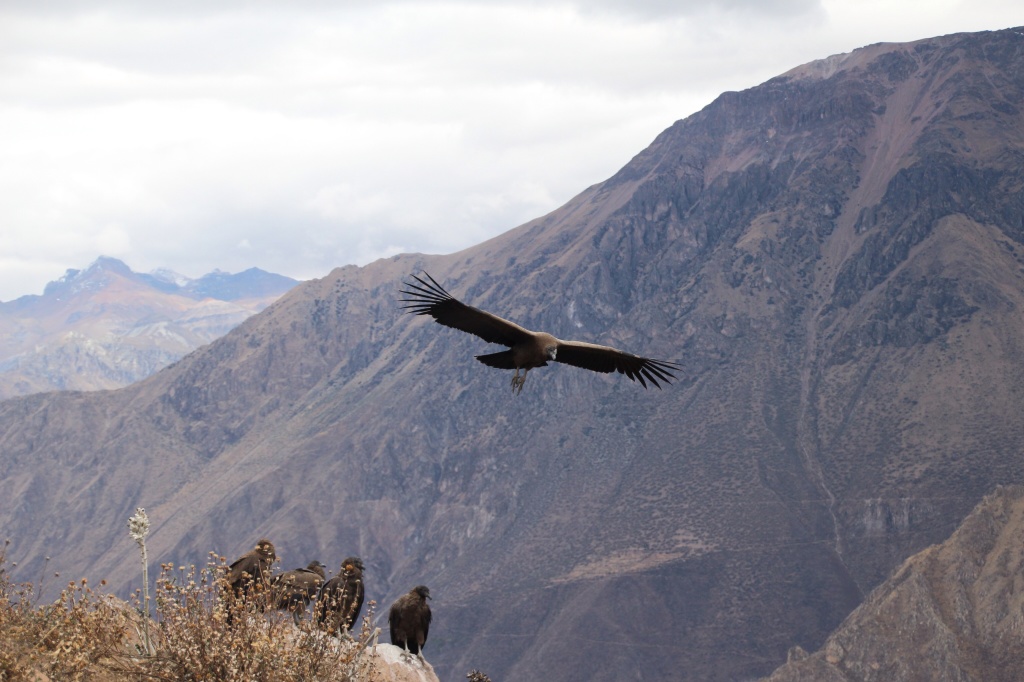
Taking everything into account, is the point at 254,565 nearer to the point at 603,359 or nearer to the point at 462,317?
the point at 462,317

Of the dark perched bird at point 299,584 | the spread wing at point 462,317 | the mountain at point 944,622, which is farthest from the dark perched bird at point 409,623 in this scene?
the mountain at point 944,622

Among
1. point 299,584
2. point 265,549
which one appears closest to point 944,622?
point 299,584

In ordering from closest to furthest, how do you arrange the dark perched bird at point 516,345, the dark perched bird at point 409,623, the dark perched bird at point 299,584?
the dark perched bird at point 516,345 < the dark perched bird at point 299,584 < the dark perched bird at point 409,623

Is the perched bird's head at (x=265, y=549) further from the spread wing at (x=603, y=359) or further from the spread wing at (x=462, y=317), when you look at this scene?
the spread wing at (x=603, y=359)

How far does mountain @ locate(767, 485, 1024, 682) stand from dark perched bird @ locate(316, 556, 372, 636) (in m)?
104

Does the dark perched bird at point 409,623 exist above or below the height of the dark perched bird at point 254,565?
below

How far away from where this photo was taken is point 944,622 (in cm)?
12988

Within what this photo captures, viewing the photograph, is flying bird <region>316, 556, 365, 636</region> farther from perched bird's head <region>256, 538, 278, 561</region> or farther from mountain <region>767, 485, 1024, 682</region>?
mountain <region>767, 485, 1024, 682</region>

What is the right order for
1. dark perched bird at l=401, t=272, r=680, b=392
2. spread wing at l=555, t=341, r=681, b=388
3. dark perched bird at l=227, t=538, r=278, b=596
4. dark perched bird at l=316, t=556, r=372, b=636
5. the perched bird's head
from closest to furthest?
dark perched bird at l=316, t=556, r=372, b=636, dark perched bird at l=227, t=538, r=278, b=596, the perched bird's head, dark perched bird at l=401, t=272, r=680, b=392, spread wing at l=555, t=341, r=681, b=388

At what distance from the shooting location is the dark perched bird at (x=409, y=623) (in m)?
29.1

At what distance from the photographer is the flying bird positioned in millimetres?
21936

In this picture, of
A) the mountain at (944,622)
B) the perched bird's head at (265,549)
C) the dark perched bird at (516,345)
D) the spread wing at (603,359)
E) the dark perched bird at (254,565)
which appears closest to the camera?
the dark perched bird at (254,565)

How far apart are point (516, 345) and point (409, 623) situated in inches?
248

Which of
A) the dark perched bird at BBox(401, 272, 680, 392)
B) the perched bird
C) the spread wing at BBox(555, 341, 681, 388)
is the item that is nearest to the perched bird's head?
the perched bird
